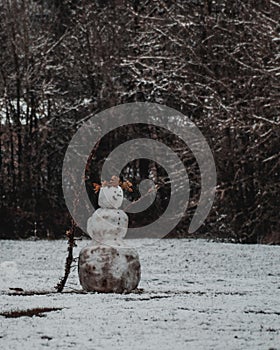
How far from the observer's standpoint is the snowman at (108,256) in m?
10.8

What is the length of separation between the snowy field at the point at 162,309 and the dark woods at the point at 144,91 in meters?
4.28

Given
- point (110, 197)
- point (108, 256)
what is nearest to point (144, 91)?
point (110, 197)

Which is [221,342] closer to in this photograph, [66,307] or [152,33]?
[66,307]

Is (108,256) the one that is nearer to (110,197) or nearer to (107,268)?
(107,268)

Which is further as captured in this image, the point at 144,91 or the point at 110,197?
the point at 144,91

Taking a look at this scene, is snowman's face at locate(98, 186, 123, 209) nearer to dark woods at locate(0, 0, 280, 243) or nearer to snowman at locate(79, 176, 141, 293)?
snowman at locate(79, 176, 141, 293)

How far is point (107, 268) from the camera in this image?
10.8 meters

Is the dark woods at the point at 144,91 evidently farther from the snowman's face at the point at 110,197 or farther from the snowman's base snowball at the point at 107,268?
the snowman's base snowball at the point at 107,268

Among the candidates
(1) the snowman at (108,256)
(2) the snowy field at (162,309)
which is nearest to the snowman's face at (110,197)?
(1) the snowman at (108,256)

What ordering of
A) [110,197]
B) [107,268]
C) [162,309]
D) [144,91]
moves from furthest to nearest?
[144,91] < [110,197] < [107,268] < [162,309]

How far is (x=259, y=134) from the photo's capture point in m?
19.0

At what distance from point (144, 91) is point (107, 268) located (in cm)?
1354

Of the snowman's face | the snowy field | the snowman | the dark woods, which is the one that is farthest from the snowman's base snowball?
the dark woods

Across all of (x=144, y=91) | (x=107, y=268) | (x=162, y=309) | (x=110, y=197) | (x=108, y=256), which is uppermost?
(x=144, y=91)
